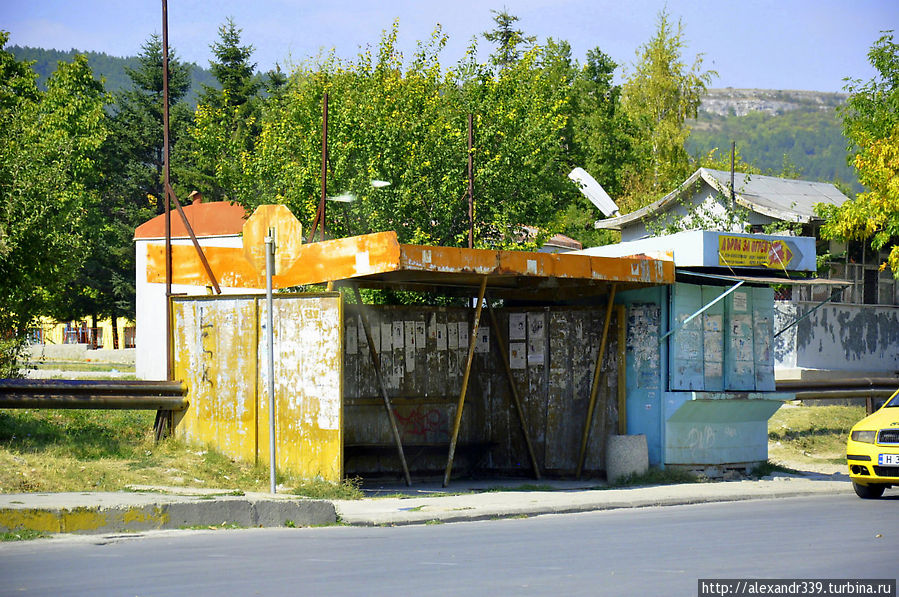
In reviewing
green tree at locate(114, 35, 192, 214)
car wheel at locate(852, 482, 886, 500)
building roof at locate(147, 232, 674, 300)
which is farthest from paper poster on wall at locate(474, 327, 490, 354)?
green tree at locate(114, 35, 192, 214)

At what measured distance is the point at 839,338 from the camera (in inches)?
1103

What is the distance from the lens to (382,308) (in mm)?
17359

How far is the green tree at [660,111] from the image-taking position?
51938mm

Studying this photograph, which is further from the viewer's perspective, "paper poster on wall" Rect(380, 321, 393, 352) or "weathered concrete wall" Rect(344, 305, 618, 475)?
"paper poster on wall" Rect(380, 321, 393, 352)

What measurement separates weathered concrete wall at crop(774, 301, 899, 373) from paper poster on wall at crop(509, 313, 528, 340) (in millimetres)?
11460

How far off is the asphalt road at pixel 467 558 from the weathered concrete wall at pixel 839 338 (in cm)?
1573

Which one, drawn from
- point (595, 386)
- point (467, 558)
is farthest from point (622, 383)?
point (467, 558)

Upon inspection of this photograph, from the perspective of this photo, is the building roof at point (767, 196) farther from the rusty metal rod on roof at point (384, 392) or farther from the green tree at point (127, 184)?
the green tree at point (127, 184)

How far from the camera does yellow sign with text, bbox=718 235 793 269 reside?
16672 mm

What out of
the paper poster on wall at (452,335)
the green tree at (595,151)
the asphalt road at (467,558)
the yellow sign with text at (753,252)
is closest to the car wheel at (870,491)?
the asphalt road at (467,558)

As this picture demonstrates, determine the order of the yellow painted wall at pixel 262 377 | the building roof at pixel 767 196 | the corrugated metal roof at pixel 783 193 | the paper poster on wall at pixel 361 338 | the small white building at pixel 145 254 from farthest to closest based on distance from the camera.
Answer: the small white building at pixel 145 254 < the corrugated metal roof at pixel 783 193 < the building roof at pixel 767 196 < the paper poster on wall at pixel 361 338 < the yellow painted wall at pixel 262 377

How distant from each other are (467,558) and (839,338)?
71.4 ft

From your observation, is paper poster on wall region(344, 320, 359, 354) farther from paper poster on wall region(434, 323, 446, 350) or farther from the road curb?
the road curb

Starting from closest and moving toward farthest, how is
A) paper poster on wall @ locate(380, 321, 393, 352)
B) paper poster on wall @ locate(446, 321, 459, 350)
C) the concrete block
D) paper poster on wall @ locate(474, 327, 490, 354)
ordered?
the concrete block
paper poster on wall @ locate(380, 321, 393, 352)
paper poster on wall @ locate(446, 321, 459, 350)
paper poster on wall @ locate(474, 327, 490, 354)
